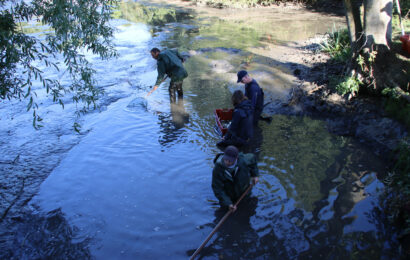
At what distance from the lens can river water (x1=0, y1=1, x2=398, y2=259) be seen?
4637mm

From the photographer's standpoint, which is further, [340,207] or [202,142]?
[202,142]

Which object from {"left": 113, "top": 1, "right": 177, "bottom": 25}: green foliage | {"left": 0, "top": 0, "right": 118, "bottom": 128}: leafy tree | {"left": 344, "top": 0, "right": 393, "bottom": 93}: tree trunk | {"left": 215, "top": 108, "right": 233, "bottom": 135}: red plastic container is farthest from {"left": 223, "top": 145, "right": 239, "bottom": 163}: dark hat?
{"left": 113, "top": 1, "right": 177, "bottom": 25}: green foliage

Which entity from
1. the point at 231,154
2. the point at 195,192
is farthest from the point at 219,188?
the point at 195,192

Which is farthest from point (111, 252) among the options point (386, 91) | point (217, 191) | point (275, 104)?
point (386, 91)

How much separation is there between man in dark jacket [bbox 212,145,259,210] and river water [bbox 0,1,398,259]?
0.60 metres

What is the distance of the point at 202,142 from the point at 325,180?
9.77 feet

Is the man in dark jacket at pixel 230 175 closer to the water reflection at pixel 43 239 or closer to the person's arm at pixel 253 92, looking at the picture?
the water reflection at pixel 43 239

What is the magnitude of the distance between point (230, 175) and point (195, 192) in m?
1.35

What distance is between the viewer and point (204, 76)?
38.6 ft

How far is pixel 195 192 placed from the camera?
19.1ft

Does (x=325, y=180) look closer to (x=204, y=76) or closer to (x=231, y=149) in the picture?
(x=231, y=149)

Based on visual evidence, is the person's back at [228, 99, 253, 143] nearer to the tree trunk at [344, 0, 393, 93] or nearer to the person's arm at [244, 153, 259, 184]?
the person's arm at [244, 153, 259, 184]

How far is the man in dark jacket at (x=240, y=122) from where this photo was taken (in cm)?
614

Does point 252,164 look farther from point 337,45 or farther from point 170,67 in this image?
point 337,45
